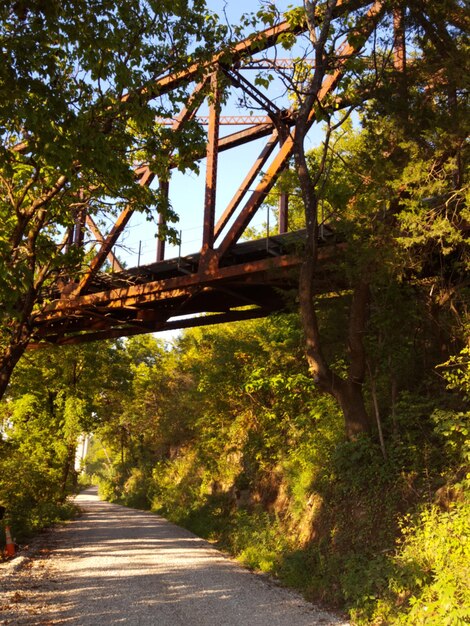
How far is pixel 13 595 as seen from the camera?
8.25 metres

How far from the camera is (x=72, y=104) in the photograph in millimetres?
8422

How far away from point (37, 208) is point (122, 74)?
2750 mm

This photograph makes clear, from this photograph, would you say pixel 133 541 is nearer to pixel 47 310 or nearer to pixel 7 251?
Answer: pixel 47 310

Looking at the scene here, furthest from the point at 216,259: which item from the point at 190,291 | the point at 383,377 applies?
the point at 383,377

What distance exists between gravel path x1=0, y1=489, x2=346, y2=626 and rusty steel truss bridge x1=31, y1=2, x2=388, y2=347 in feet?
17.7

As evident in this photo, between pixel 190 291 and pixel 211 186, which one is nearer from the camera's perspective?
pixel 211 186

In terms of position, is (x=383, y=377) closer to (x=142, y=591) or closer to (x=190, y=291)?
(x=190, y=291)

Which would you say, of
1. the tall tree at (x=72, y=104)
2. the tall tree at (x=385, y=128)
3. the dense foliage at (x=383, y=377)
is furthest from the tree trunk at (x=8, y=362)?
the tall tree at (x=385, y=128)

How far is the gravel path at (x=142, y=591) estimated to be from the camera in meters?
7.27

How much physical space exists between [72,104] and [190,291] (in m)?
6.60

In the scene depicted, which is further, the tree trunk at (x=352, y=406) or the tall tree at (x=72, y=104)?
the tree trunk at (x=352, y=406)

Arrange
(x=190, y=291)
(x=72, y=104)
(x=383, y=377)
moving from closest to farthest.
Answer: (x=72, y=104) < (x=383, y=377) < (x=190, y=291)

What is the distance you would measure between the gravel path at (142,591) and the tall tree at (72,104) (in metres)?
3.78

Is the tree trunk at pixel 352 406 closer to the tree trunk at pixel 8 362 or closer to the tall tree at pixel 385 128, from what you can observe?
the tall tree at pixel 385 128
